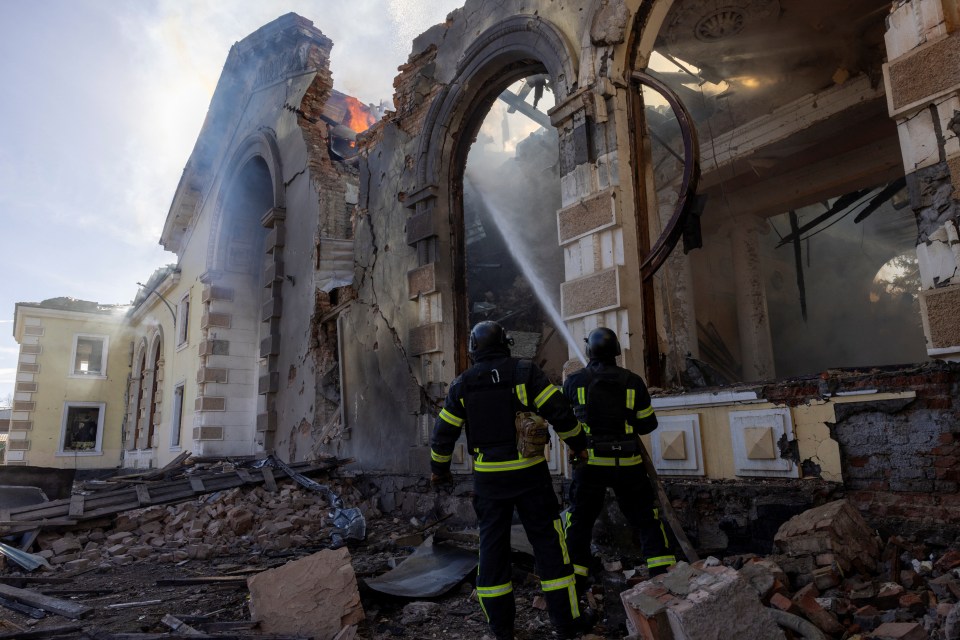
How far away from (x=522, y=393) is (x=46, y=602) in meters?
4.03

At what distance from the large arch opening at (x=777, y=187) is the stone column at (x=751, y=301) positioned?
0.02 m

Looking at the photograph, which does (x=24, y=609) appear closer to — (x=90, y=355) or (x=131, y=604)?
(x=131, y=604)

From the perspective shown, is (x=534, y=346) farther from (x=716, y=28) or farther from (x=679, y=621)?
(x=679, y=621)

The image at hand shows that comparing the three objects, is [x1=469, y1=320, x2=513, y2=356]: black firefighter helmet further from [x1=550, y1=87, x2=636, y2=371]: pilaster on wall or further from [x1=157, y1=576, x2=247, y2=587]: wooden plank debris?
[x1=157, y1=576, x2=247, y2=587]: wooden plank debris

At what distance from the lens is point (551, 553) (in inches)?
141

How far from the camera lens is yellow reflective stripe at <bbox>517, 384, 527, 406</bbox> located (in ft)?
12.4

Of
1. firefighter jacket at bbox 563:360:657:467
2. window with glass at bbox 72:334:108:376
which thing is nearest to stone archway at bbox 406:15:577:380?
firefighter jacket at bbox 563:360:657:467

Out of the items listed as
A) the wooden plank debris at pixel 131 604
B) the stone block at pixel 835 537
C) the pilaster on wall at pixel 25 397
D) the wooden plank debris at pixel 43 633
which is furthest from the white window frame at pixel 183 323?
the stone block at pixel 835 537

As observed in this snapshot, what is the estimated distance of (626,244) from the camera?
5422 mm

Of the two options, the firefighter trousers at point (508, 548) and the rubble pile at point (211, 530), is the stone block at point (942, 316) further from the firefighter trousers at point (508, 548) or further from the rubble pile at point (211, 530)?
the rubble pile at point (211, 530)

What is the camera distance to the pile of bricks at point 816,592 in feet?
8.59

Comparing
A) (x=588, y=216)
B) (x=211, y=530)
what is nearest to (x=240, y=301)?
(x=211, y=530)

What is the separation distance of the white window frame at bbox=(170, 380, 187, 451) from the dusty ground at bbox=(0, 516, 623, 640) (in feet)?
33.4

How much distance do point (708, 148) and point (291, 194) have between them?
7.76 m
